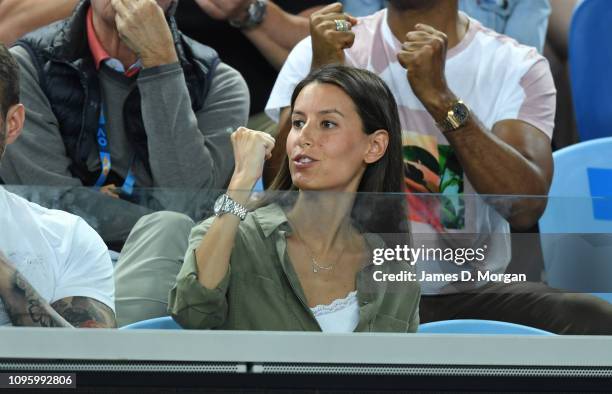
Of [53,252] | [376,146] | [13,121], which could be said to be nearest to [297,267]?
[53,252]

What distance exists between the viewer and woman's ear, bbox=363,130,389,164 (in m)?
2.63

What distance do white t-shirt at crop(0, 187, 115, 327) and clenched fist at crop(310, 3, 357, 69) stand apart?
3.96ft

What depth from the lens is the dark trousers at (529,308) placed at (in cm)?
201

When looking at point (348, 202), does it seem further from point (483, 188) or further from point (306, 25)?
point (306, 25)

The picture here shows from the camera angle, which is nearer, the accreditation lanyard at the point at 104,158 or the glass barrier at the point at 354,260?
the glass barrier at the point at 354,260

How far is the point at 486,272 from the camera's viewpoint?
202 cm

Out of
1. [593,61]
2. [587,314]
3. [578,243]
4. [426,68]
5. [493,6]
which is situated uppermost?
Result: [578,243]

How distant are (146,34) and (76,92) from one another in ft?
0.80

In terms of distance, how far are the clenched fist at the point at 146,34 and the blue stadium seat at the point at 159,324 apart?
1104mm

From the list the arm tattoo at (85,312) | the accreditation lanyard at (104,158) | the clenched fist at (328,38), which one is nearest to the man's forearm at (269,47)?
the clenched fist at (328,38)

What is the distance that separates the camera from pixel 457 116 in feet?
9.82

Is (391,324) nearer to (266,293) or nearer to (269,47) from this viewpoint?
(266,293)

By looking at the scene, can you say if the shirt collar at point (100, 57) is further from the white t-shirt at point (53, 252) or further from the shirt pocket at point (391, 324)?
the shirt pocket at point (391, 324)

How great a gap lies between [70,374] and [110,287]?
0.34 m
